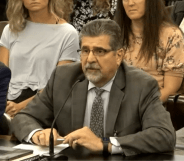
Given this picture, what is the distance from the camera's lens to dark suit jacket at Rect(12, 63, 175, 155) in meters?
2.12

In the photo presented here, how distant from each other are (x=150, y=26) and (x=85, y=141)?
1.59 metres

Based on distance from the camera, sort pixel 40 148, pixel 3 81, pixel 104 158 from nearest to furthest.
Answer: pixel 104 158 → pixel 40 148 → pixel 3 81

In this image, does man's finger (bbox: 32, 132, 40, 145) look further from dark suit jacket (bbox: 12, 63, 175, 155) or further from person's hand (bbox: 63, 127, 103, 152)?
person's hand (bbox: 63, 127, 103, 152)

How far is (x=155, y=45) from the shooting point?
3.40 metres

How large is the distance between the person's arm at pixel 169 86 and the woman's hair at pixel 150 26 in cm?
22

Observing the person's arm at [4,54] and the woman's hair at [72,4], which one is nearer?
the person's arm at [4,54]

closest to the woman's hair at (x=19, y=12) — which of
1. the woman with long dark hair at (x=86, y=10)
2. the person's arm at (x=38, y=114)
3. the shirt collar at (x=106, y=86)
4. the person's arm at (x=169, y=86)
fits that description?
the woman with long dark hair at (x=86, y=10)

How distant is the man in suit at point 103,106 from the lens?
6.90ft

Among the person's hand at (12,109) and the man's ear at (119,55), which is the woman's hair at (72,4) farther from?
the man's ear at (119,55)

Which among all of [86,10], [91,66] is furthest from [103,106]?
[86,10]

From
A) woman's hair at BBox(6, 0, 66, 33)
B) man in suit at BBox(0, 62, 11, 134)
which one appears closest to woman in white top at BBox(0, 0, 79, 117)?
woman's hair at BBox(6, 0, 66, 33)

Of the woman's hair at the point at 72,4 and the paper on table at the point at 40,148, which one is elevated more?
the woman's hair at the point at 72,4

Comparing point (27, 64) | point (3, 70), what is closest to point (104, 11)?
point (27, 64)

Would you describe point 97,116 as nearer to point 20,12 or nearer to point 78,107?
point 78,107
